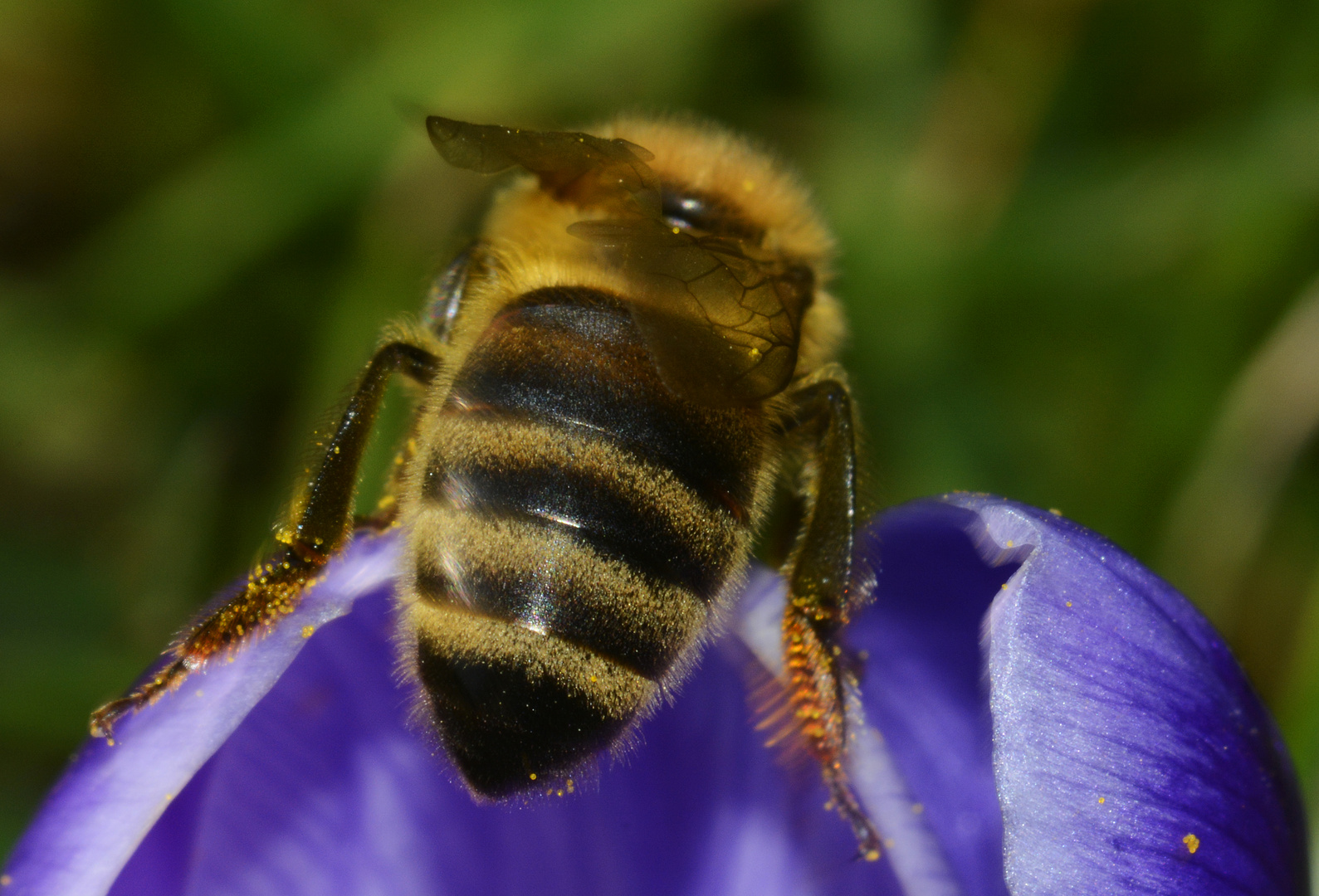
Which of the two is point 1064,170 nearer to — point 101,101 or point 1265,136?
point 1265,136

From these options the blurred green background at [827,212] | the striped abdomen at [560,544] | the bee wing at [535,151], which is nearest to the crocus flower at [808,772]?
the striped abdomen at [560,544]

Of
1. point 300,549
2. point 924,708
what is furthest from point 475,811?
point 924,708

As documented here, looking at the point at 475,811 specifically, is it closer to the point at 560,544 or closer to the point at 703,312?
the point at 560,544

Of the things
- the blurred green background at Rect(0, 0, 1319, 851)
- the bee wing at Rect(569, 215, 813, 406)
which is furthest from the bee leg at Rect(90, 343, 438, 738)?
the blurred green background at Rect(0, 0, 1319, 851)

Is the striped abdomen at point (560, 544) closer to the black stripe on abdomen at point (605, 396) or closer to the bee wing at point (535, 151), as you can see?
the black stripe on abdomen at point (605, 396)

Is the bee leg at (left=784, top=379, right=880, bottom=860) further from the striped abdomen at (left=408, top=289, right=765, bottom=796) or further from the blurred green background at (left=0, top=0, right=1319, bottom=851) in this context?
the blurred green background at (left=0, top=0, right=1319, bottom=851)

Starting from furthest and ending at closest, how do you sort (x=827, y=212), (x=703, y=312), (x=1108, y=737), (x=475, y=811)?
(x=827, y=212) < (x=475, y=811) < (x=703, y=312) < (x=1108, y=737)
